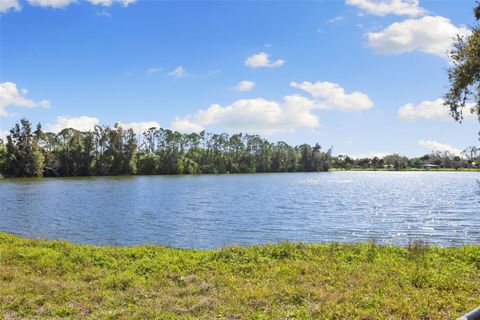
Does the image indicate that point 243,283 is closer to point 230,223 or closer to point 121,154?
point 230,223

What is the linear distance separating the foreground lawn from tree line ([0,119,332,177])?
114 m

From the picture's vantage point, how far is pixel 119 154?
13400cm

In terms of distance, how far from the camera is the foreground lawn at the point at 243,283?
27.9 feet

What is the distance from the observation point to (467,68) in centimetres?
1502

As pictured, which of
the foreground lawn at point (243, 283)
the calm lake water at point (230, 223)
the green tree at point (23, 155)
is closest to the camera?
the foreground lawn at point (243, 283)

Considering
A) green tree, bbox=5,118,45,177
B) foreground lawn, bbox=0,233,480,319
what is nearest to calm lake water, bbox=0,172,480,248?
foreground lawn, bbox=0,233,480,319

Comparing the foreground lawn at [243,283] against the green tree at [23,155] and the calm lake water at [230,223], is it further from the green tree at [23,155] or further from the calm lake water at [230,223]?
the green tree at [23,155]

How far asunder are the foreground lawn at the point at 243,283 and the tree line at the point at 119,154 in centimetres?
11380

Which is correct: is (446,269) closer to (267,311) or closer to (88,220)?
(267,311)

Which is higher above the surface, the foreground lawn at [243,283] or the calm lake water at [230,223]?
the foreground lawn at [243,283]

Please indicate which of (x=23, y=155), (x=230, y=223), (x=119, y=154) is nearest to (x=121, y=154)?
(x=119, y=154)

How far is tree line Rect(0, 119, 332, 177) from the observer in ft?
374

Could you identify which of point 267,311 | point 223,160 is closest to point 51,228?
point 267,311

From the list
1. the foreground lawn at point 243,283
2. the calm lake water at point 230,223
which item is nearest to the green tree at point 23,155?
the calm lake water at point 230,223
